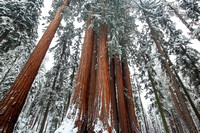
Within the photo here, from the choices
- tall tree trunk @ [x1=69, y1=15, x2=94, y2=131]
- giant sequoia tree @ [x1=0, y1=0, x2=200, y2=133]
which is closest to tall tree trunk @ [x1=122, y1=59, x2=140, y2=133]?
giant sequoia tree @ [x1=0, y1=0, x2=200, y2=133]

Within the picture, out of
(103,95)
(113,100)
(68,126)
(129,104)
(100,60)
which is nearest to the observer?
(68,126)

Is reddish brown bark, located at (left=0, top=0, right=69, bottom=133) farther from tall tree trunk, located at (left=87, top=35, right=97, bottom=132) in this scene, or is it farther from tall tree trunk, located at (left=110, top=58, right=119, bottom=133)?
tall tree trunk, located at (left=110, top=58, right=119, bottom=133)

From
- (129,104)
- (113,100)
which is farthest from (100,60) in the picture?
(129,104)

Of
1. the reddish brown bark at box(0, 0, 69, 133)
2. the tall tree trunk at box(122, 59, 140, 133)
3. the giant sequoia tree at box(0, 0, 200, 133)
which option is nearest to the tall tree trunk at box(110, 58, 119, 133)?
the giant sequoia tree at box(0, 0, 200, 133)

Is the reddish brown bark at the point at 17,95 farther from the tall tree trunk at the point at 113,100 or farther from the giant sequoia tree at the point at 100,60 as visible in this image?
the tall tree trunk at the point at 113,100

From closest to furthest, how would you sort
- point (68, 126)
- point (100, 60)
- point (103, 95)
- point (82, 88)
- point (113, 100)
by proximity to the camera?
point (68, 126) < point (103, 95) < point (82, 88) < point (100, 60) < point (113, 100)

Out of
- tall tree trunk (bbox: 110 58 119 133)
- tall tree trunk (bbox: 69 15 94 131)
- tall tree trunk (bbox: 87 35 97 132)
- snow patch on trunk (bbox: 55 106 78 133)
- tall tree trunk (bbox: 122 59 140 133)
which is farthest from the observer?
tall tree trunk (bbox: 122 59 140 133)

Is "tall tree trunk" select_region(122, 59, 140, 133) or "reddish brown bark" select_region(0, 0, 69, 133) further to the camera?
"tall tree trunk" select_region(122, 59, 140, 133)

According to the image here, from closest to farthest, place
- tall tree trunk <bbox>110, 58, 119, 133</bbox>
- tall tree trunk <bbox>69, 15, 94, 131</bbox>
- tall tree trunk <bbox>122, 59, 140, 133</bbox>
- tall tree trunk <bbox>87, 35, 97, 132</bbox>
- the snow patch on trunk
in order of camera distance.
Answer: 1. the snow patch on trunk
2. tall tree trunk <bbox>87, 35, 97, 132</bbox>
3. tall tree trunk <bbox>69, 15, 94, 131</bbox>
4. tall tree trunk <bbox>110, 58, 119, 133</bbox>
5. tall tree trunk <bbox>122, 59, 140, 133</bbox>

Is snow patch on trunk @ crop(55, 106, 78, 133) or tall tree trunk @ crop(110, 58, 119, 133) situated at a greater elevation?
tall tree trunk @ crop(110, 58, 119, 133)

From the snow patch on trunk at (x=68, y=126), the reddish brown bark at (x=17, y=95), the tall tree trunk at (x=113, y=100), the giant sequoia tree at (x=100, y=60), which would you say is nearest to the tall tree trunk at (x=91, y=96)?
the giant sequoia tree at (x=100, y=60)

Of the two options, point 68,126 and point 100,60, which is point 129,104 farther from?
point 68,126

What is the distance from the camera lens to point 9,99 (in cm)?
300

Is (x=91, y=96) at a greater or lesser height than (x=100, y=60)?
lesser
